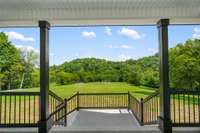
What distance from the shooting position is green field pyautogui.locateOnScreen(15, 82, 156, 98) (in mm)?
10227

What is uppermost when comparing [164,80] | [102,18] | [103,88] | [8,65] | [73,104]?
[102,18]

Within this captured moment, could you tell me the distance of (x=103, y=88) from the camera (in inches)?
418

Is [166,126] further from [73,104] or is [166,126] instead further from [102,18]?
[73,104]

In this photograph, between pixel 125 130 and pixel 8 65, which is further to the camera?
pixel 8 65

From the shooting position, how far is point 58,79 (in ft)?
32.6

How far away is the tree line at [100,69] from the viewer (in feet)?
32.1

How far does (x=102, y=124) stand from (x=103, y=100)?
107 inches

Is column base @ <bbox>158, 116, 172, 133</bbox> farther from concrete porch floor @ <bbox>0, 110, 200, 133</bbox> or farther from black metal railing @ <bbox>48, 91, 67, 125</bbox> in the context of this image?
black metal railing @ <bbox>48, 91, 67, 125</bbox>

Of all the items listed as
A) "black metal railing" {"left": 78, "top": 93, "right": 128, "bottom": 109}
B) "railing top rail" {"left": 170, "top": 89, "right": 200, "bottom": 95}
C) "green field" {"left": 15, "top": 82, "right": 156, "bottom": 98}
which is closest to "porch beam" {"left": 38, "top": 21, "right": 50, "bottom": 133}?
"railing top rail" {"left": 170, "top": 89, "right": 200, "bottom": 95}

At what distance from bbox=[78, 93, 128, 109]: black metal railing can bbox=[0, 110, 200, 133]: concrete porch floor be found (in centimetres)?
57

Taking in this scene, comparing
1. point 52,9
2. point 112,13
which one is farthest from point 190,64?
point 52,9

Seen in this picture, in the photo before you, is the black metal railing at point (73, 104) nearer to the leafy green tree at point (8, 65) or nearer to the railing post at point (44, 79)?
the leafy green tree at point (8, 65)

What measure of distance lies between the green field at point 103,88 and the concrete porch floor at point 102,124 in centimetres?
136

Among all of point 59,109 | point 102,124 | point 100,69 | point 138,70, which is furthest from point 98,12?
point 138,70
